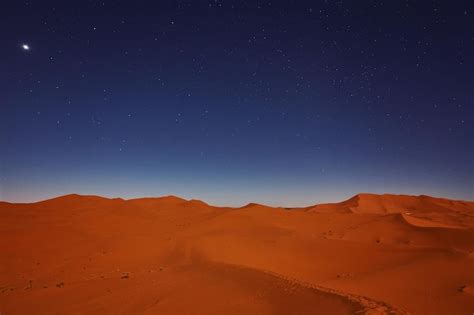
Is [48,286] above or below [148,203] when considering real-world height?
below

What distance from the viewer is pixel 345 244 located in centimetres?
2014

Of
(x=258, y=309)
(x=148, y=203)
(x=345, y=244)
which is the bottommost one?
(x=258, y=309)

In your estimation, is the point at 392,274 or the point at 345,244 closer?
the point at 392,274

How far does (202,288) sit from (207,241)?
10.3 metres

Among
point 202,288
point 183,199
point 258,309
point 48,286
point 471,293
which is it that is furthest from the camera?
point 183,199

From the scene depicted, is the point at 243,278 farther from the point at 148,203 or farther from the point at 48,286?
the point at 148,203

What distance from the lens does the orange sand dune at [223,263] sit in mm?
10281

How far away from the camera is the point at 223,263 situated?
49.2 ft

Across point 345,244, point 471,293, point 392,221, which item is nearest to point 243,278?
point 471,293

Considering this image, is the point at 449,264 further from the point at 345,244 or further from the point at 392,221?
the point at 392,221

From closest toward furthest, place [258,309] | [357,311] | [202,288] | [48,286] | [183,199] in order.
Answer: [357,311]
[258,309]
[202,288]
[48,286]
[183,199]

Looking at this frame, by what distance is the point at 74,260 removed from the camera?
18562 mm

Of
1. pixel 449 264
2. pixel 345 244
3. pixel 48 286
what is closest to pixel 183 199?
pixel 345 244

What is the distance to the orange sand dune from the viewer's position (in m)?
10.3
